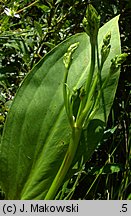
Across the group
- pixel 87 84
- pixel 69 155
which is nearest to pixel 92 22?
pixel 87 84

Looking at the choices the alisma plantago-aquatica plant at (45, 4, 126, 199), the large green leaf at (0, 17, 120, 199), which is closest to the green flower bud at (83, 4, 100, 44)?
the alisma plantago-aquatica plant at (45, 4, 126, 199)

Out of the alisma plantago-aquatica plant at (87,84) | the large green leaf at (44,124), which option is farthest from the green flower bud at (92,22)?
the large green leaf at (44,124)

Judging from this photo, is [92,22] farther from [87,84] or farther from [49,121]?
[49,121]

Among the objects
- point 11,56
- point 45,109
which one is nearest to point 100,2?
point 11,56

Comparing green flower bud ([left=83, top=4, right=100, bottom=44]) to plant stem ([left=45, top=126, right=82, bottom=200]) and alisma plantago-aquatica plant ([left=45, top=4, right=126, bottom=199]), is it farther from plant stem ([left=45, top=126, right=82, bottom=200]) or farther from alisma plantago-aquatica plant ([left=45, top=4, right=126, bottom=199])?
plant stem ([left=45, top=126, right=82, bottom=200])

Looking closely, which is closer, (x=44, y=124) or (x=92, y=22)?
(x=92, y=22)

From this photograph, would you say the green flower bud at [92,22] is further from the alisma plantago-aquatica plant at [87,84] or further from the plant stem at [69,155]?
the plant stem at [69,155]
